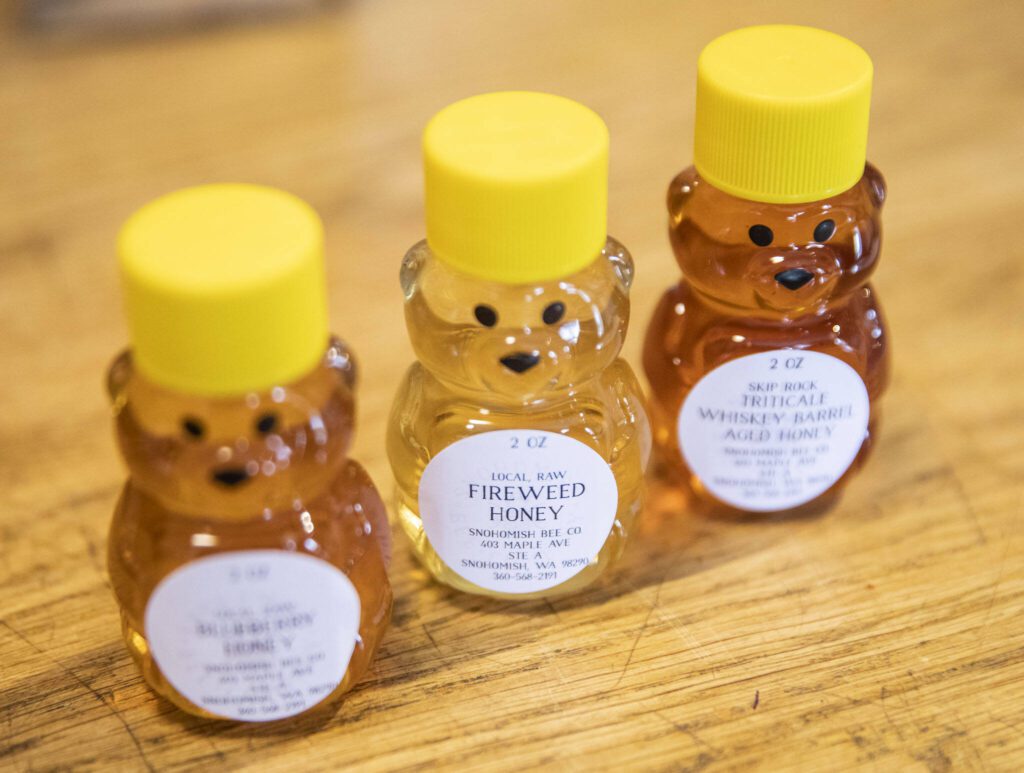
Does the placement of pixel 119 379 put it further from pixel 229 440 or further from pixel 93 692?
pixel 93 692

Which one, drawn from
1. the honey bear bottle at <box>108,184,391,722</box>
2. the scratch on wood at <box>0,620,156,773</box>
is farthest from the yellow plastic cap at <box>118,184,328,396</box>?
the scratch on wood at <box>0,620,156,773</box>

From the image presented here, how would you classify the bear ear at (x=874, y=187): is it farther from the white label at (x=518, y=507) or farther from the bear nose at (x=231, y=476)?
the bear nose at (x=231, y=476)

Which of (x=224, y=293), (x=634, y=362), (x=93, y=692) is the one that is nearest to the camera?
(x=224, y=293)

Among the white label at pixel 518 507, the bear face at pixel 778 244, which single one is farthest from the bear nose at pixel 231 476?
the bear face at pixel 778 244

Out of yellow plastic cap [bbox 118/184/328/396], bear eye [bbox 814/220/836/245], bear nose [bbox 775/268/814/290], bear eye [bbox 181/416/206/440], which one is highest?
yellow plastic cap [bbox 118/184/328/396]

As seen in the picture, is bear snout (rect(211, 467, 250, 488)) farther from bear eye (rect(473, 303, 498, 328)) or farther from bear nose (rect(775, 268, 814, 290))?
bear nose (rect(775, 268, 814, 290))

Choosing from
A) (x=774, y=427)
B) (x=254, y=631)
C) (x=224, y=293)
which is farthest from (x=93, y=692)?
(x=774, y=427)

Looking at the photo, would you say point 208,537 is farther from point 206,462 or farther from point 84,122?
point 84,122
